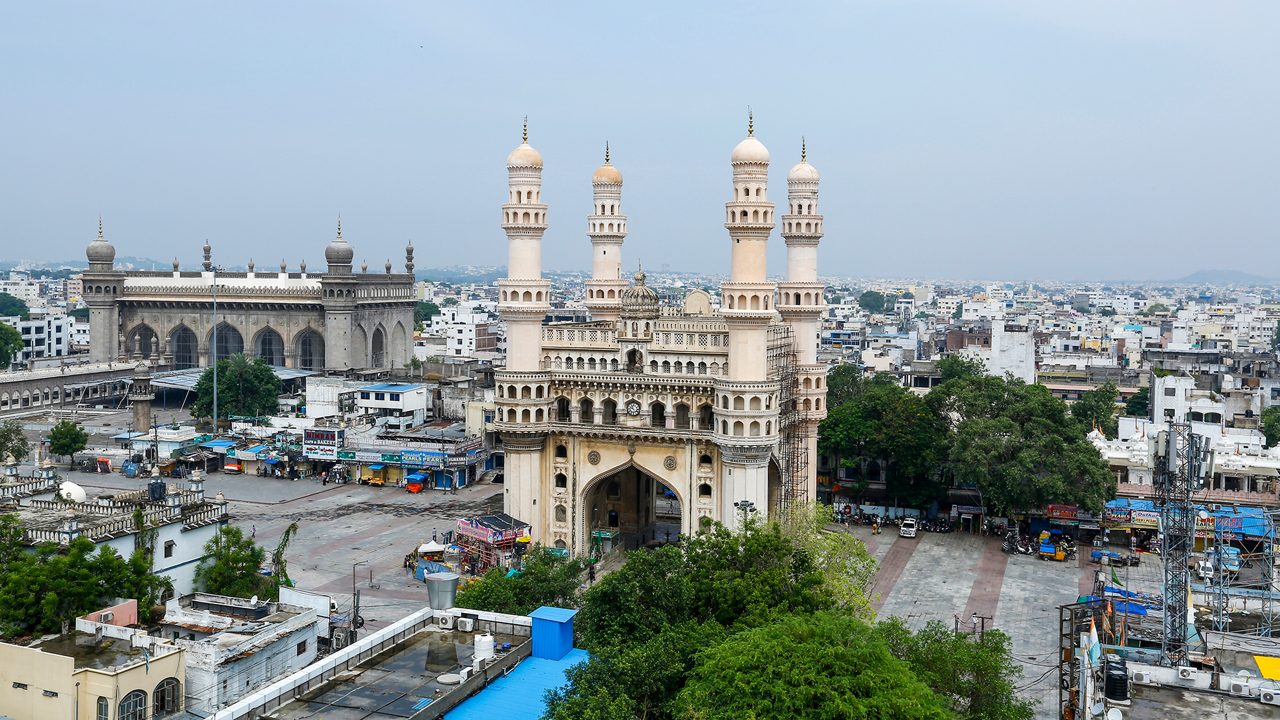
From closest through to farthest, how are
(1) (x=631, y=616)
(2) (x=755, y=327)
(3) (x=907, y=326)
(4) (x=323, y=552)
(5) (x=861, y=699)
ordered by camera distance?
1. (5) (x=861, y=699)
2. (1) (x=631, y=616)
3. (2) (x=755, y=327)
4. (4) (x=323, y=552)
5. (3) (x=907, y=326)

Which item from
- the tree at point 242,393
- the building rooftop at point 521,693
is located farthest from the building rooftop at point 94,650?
the tree at point 242,393

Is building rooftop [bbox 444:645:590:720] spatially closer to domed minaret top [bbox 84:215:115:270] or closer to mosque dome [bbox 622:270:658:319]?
mosque dome [bbox 622:270:658:319]

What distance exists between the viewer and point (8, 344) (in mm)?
96188

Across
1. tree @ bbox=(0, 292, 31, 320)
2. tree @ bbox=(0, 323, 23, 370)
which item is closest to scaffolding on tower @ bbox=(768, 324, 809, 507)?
tree @ bbox=(0, 323, 23, 370)

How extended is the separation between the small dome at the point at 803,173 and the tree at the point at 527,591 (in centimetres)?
2468

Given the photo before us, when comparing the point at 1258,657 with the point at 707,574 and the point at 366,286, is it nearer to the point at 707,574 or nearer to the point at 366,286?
the point at 707,574

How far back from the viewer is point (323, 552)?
1839 inches

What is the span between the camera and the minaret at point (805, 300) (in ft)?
163

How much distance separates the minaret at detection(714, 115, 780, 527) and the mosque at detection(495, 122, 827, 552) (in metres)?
0.05

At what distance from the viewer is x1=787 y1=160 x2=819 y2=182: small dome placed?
50.6 m

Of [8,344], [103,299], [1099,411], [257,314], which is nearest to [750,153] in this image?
[1099,411]

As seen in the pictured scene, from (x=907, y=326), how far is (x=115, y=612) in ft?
440

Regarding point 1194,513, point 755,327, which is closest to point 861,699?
point 1194,513

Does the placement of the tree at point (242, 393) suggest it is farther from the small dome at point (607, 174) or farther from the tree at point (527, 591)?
the tree at point (527, 591)
